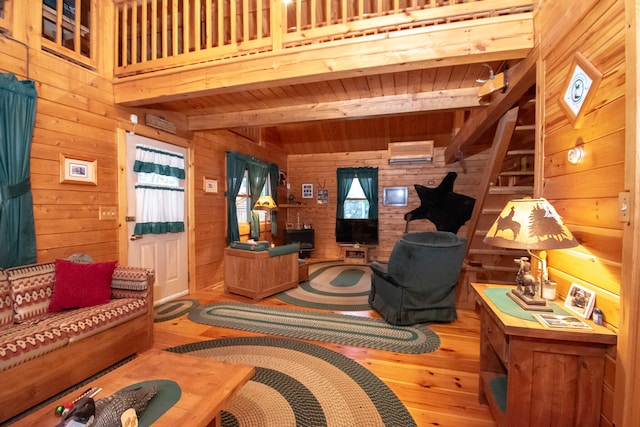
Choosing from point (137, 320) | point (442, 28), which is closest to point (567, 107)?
point (442, 28)

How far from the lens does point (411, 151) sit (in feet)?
20.9

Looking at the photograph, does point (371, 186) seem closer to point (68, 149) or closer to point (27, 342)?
point (68, 149)

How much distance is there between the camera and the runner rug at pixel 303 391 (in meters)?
1.72

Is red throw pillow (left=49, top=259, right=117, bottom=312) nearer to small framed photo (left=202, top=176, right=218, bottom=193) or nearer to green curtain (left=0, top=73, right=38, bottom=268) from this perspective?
green curtain (left=0, top=73, right=38, bottom=268)

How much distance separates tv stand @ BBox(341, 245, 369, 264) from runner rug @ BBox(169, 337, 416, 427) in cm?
418

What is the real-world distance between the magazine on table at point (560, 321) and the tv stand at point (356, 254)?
5331 mm

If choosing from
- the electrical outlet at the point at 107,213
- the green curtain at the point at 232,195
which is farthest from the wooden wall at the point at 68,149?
the green curtain at the point at 232,195

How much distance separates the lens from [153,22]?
114 inches

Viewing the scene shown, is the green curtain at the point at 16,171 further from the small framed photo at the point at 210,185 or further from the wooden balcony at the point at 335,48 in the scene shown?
the small framed photo at the point at 210,185

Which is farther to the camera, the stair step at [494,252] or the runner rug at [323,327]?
the stair step at [494,252]

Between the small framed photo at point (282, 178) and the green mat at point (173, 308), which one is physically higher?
the small framed photo at point (282, 178)

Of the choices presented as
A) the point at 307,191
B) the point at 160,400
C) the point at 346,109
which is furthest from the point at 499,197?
the point at 307,191

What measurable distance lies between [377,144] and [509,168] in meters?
3.01

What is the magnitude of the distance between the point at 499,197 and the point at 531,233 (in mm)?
2150
